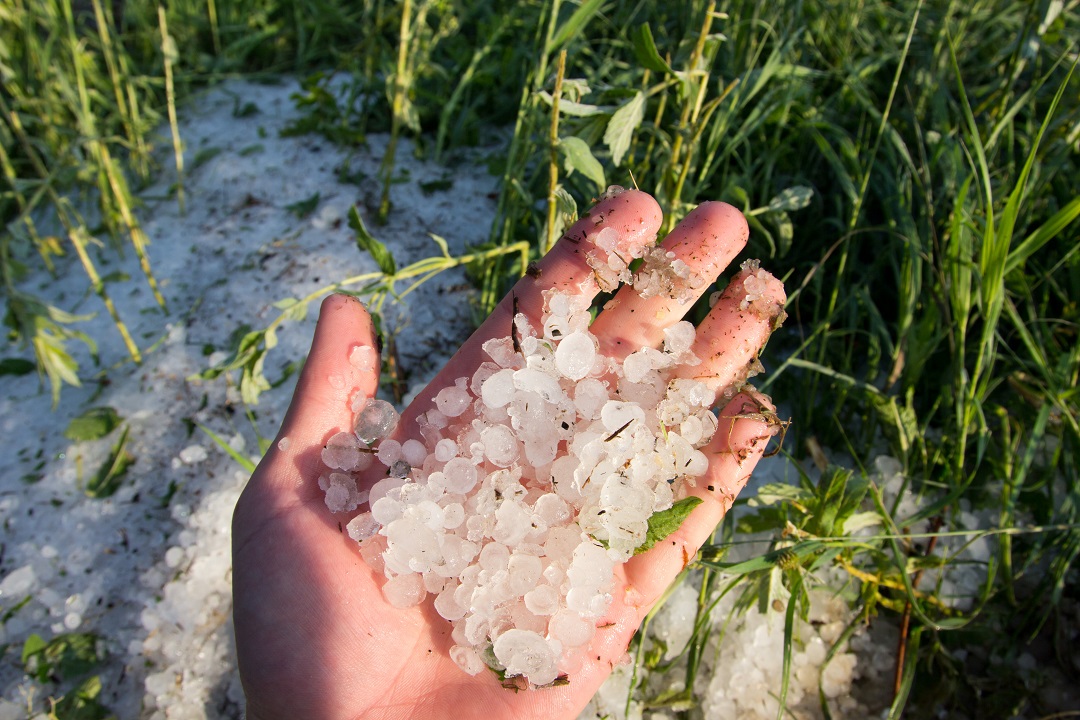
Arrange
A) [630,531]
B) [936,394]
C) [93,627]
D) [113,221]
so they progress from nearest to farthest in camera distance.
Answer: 1. [630,531]
2. [93,627]
3. [936,394]
4. [113,221]

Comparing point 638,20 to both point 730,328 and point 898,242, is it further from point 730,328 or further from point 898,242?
point 730,328

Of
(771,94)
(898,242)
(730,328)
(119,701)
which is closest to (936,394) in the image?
(898,242)

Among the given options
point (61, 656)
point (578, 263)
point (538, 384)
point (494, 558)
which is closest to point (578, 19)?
point (578, 263)

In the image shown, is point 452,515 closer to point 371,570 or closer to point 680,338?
point 371,570

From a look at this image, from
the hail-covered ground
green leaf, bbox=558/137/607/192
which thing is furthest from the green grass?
the hail-covered ground

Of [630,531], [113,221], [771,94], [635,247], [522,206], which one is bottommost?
[113,221]

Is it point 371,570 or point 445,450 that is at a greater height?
point 445,450

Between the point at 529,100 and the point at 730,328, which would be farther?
the point at 529,100
